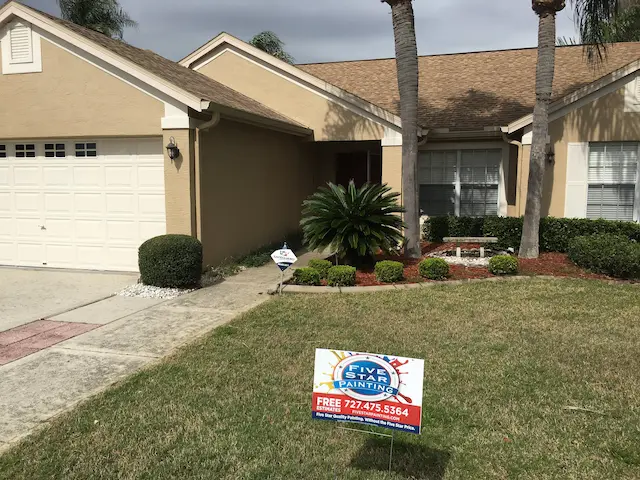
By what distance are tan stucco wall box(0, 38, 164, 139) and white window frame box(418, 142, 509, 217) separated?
7.21 m

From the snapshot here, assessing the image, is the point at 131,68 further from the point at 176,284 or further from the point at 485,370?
the point at 485,370

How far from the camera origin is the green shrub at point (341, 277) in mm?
8672

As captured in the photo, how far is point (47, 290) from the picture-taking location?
897cm

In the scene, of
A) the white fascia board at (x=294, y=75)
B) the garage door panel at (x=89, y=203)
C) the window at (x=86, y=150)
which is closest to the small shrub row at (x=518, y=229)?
the white fascia board at (x=294, y=75)

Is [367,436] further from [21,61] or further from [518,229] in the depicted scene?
[21,61]

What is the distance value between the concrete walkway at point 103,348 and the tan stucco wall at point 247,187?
1.72m

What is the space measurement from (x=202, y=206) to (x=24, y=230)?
162 inches

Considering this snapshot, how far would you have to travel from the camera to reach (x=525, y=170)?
471 inches

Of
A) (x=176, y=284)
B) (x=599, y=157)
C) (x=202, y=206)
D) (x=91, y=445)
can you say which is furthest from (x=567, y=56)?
(x=91, y=445)

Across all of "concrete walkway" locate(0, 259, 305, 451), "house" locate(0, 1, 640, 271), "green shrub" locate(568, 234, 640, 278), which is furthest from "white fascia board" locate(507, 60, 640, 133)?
"concrete walkway" locate(0, 259, 305, 451)

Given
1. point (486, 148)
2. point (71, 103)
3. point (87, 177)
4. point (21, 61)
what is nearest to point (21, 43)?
point (21, 61)

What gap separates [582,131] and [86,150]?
10349 millimetres

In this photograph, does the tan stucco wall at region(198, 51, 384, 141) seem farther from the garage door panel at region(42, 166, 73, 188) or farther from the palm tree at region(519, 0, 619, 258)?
the garage door panel at region(42, 166, 73, 188)

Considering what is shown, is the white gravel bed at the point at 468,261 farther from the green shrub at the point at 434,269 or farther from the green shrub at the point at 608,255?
the green shrub at the point at 608,255
